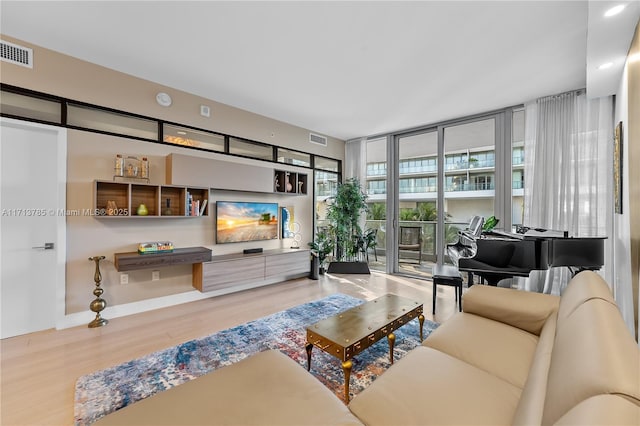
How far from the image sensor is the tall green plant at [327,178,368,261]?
5.52 meters

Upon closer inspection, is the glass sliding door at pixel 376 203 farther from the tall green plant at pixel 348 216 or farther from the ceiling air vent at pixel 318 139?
the ceiling air vent at pixel 318 139

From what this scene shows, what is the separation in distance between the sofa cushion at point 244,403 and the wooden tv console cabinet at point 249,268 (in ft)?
7.87

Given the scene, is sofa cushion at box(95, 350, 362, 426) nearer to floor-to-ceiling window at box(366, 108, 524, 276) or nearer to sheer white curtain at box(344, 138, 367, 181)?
floor-to-ceiling window at box(366, 108, 524, 276)

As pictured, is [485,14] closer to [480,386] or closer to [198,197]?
[480,386]

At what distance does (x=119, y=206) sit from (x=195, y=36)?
213 cm

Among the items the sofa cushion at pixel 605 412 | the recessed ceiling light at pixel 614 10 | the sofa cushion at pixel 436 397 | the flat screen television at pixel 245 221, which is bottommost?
the sofa cushion at pixel 436 397

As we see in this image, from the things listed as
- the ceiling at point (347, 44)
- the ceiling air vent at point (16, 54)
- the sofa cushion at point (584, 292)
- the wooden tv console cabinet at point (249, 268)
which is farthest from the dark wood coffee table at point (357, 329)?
the ceiling air vent at point (16, 54)

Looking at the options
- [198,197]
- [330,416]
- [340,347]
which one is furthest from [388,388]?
[198,197]

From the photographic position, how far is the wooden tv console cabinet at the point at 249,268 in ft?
12.0

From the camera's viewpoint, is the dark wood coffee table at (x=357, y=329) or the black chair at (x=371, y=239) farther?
the black chair at (x=371, y=239)

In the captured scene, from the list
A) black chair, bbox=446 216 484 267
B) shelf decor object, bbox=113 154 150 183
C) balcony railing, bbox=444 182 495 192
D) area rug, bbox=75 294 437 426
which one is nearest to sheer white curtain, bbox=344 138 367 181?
balcony railing, bbox=444 182 495 192

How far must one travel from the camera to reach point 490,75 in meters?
3.23

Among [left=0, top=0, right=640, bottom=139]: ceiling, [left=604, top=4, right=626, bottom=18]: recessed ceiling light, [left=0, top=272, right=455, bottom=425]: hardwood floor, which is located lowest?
[left=0, top=272, right=455, bottom=425]: hardwood floor

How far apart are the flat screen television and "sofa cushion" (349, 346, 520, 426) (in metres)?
3.31
